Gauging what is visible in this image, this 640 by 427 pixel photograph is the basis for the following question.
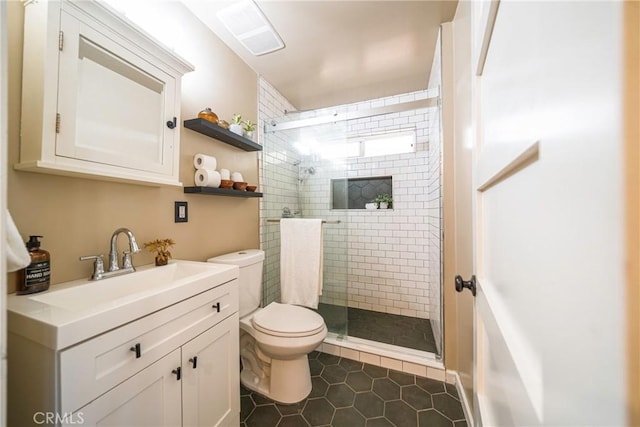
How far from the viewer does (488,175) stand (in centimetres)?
59

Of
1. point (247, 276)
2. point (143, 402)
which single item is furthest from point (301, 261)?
point (143, 402)

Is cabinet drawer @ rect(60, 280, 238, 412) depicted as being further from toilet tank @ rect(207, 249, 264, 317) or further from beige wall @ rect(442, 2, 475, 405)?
beige wall @ rect(442, 2, 475, 405)

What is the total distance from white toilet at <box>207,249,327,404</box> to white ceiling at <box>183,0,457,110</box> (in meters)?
1.62

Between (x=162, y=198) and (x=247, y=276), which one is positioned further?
(x=247, y=276)

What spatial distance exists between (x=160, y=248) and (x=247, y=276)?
57 centimetres

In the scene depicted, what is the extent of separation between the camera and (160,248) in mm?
1313

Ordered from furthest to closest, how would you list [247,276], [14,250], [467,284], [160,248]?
[247,276] < [160,248] < [467,284] < [14,250]

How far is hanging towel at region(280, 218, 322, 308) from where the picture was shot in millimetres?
1980

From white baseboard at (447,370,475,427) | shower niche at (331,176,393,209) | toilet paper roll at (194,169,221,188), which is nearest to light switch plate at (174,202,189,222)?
toilet paper roll at (194,169,221,188)

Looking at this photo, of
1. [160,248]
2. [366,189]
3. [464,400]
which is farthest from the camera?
[366,189]

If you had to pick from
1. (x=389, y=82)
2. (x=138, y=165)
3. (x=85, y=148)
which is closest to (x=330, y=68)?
(x=389, y=82)

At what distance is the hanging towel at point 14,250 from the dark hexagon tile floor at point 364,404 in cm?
129

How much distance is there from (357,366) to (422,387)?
0.46 metres

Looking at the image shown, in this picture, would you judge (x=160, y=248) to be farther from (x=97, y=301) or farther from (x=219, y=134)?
(x=219, y=134)
